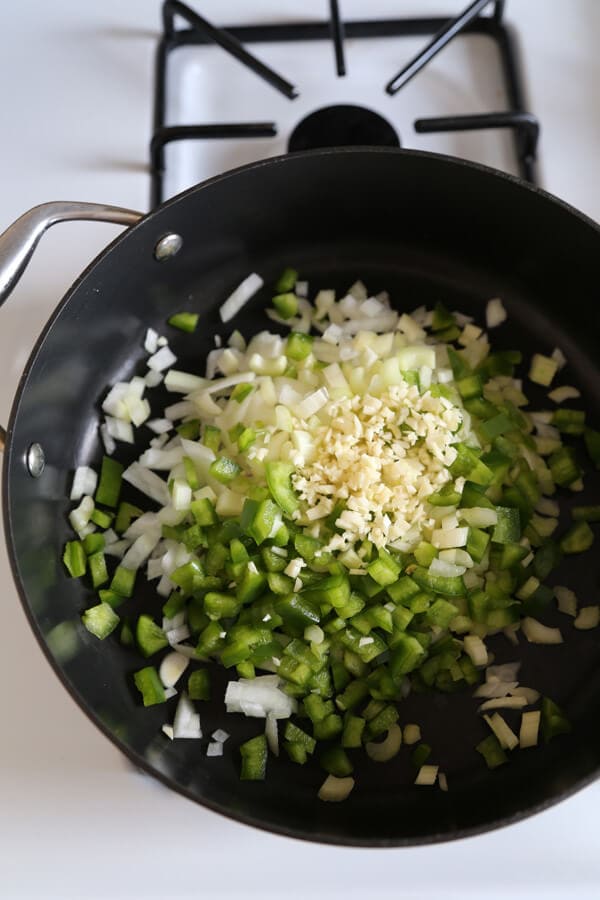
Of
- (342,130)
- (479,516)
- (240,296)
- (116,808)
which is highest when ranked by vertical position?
(342,130)

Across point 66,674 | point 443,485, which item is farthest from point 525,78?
point 66,674

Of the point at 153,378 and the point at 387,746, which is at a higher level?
the point at 153,378

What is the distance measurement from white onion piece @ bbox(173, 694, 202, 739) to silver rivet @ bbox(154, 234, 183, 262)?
61 cm

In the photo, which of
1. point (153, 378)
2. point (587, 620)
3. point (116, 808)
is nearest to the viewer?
point (116, 808)

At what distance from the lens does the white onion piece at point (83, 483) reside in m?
1.17

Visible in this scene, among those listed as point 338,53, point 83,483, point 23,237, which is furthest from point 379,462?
point 338,53

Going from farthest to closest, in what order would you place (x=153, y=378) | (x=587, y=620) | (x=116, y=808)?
(x=153, y=378)
(x=587, y=620)
(x=116, y=808)

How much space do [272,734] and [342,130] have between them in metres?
0.85

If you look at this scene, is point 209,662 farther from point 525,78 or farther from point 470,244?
point 525,78

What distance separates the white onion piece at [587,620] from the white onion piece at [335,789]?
→ 36 cm

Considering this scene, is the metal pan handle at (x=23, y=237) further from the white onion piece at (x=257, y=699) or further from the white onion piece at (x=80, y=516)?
the white onion piece at (x=257, y=699)

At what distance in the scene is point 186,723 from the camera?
1070 millimetres

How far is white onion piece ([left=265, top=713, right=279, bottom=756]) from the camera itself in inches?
41.9

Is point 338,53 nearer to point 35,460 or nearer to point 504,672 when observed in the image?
point 35,460
